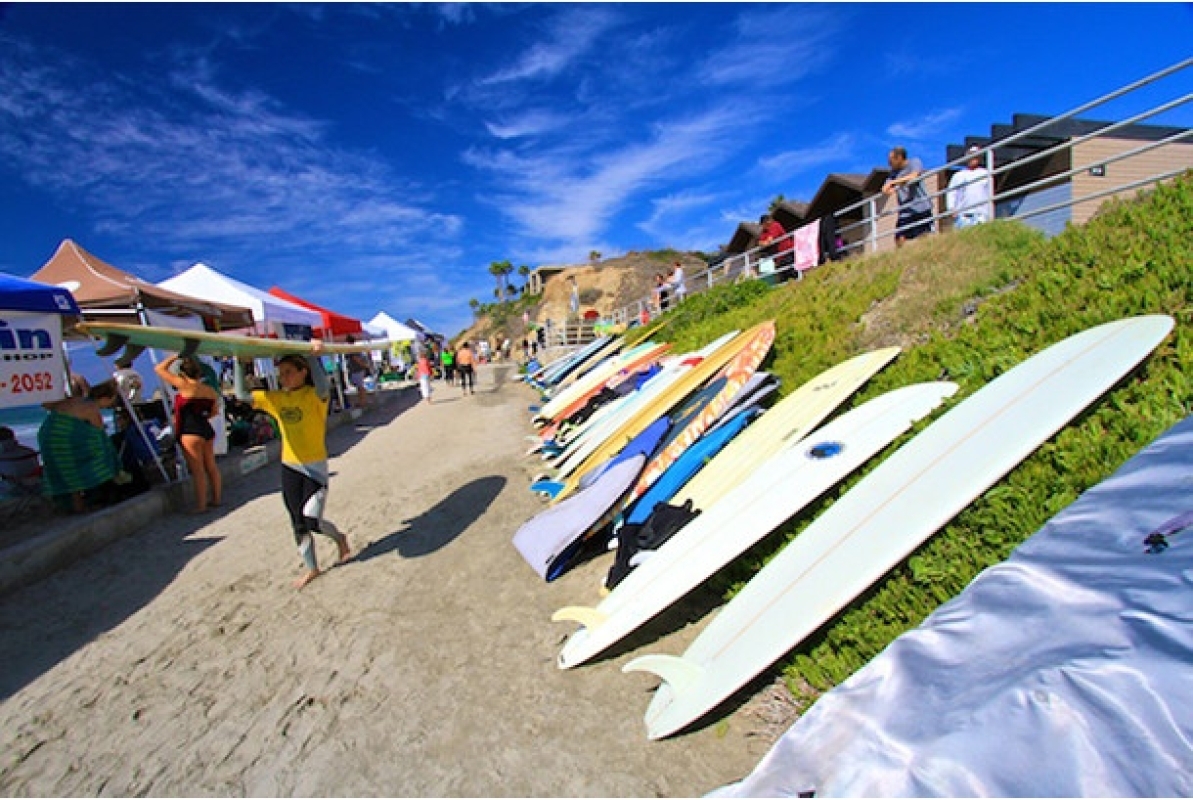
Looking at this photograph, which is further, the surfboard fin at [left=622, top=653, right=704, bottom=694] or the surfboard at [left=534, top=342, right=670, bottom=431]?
the surfboard at [left=534, top=342, right=670, bottom=431]

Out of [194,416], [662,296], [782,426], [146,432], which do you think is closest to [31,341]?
[194,416]

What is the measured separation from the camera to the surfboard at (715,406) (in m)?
4.71

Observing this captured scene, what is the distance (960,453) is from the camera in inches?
116

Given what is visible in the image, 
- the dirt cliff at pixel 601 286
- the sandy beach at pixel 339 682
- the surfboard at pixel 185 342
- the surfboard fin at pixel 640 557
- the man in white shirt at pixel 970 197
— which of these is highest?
the dirt cliff at pixel 601 286

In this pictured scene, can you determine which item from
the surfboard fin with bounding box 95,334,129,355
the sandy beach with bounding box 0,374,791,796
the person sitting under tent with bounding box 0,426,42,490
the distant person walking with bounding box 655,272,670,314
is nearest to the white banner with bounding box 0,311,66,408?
the person sitting under tent with bounding box 0,426,42,490

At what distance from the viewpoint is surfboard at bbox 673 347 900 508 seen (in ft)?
13.5

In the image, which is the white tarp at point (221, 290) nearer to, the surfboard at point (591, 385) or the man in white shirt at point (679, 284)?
the surfboard at point (591, 385)

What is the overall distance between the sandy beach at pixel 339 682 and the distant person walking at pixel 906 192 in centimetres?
685

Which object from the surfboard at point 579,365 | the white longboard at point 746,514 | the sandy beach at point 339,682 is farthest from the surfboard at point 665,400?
the surfboard at point 579,365

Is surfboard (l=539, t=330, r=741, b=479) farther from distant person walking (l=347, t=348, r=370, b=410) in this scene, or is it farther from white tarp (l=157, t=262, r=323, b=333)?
distant person walking (l=347, t=348, r=370, b=410)

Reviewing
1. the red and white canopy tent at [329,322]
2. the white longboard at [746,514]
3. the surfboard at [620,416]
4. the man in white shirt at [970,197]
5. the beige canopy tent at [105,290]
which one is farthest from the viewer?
the red and white canopy tent at [329,322]

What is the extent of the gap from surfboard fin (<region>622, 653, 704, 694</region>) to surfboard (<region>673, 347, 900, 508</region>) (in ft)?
4.99

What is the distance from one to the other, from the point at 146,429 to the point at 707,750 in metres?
7.68

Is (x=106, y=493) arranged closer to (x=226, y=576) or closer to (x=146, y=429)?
(x=146, y=429)
